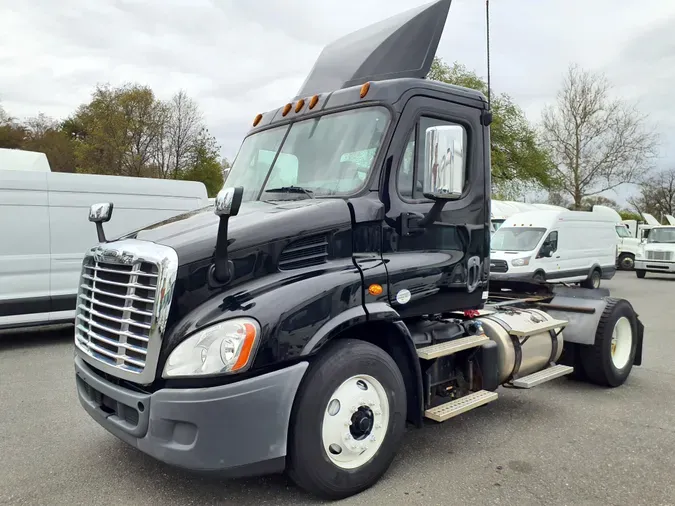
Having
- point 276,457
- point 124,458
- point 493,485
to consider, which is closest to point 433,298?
point 493,485

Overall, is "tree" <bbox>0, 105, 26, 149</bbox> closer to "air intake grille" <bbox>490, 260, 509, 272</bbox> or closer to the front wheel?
"air intake grille" <bbox>490, 260, 509, 272</bbox>

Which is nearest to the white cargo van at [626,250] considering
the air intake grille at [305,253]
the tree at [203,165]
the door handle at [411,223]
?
the tree at [203,165]

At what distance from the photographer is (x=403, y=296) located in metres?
3.88

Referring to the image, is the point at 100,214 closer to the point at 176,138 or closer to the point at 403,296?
the point at 403,296

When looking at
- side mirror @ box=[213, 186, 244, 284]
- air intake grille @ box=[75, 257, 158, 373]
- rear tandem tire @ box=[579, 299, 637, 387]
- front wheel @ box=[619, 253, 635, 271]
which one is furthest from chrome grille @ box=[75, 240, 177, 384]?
front wheel @ box=[619, 253, 635, 271]

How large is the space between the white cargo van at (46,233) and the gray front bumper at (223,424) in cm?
641

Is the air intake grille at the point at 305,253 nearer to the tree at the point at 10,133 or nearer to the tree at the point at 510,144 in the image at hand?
the tree at the point at 510,144

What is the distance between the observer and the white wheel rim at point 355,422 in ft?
11.1

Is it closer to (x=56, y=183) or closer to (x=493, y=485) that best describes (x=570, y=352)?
→ (x=493, y=485)

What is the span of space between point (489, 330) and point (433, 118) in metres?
1.87

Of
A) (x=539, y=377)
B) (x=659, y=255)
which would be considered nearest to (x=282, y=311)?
(x=539, y=377)

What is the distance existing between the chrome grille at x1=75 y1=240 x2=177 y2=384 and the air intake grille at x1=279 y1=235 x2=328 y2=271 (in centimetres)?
66

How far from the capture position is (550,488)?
144 inches

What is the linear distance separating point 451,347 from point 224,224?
195cm
